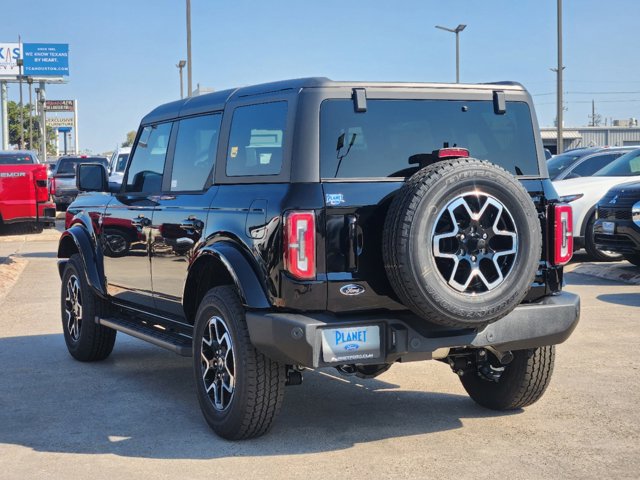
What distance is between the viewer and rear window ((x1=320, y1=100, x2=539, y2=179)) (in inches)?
210

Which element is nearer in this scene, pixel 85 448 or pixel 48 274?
pixel 85 448

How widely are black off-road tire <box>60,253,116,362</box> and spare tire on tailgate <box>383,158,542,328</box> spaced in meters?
3.67

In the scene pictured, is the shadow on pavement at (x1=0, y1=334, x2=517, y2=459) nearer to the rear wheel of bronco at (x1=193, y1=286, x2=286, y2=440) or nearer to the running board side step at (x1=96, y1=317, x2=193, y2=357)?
the rear wheel of bronco at (x1=193, y1=286, x2=286, y2=440)

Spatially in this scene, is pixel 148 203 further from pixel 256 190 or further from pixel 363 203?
pixel 363 203

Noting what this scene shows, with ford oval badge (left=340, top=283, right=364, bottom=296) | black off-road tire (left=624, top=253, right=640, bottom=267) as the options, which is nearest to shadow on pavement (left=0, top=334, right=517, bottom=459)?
→ ford oval badge (left=340, top=283, right=364, bottom=296)

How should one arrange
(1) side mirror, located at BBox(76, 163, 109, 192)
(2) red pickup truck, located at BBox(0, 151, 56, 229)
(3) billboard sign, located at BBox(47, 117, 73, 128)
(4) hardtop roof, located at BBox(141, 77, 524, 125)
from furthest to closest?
(3) billboard sign, located at BBox(47, 117, 73, 128)
(2) red pickup truck, located at BBox(0, 151, 56, 229)
(1) side mirror, located at BBox(76, 163, 109, 192)
(4) hardtop roof, located at BBox(141, 77, 524, 125)

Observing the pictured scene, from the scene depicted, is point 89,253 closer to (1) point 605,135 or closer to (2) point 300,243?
(2) point 300,243

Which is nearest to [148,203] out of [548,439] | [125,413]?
[125,413]

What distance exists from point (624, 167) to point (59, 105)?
156 metres

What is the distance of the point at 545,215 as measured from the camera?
5.73 meters

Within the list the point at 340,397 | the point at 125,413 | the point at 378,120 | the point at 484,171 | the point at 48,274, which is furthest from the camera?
the point at 48,274

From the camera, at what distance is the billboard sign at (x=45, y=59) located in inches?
4434

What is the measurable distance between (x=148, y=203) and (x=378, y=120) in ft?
7.16

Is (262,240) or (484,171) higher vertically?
(484,171)
